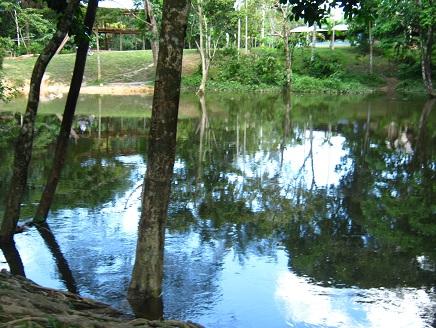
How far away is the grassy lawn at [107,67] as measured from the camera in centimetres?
4641

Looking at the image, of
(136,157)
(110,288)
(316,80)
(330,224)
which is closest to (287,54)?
(316,80)

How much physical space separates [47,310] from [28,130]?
418 cm

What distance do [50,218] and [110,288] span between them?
3.76m

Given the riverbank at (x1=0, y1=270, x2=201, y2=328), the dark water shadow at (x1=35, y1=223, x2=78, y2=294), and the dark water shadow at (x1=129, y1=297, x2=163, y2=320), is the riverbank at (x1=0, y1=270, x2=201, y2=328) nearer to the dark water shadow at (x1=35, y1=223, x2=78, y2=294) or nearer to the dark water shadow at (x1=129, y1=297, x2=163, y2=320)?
the dark water shadow at (x1=129, y1=297, x2=163, y2=320)

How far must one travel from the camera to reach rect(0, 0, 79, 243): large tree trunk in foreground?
784 cm

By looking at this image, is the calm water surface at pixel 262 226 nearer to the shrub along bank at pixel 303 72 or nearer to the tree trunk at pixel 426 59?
the tree trunk at pixel 426 59

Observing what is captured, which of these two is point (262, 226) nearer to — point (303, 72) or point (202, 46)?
point (202, 46)

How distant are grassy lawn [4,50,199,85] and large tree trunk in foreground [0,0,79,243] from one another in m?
38.1

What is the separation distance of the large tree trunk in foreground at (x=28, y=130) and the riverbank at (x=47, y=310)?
2.77m

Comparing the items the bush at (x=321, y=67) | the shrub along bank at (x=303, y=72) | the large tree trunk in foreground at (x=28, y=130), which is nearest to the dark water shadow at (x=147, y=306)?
the large tree trunk in foreground at (x=28, y=130)

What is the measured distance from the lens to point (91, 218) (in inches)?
415

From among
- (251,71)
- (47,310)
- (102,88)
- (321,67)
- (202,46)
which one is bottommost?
(47,310)

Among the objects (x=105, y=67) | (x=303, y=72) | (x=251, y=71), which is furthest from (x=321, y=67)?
(x=105, y=67)

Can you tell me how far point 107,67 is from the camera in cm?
4994
